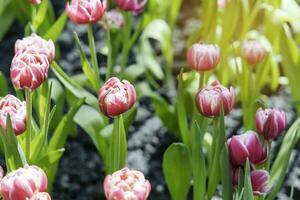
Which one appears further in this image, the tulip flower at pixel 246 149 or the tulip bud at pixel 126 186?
the tulip flower at pixel 246 149

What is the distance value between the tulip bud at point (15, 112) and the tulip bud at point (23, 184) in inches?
6.3

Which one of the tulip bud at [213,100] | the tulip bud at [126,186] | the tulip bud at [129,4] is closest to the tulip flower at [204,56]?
the tulip bud at [213,100]

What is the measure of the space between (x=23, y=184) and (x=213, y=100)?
13.3 inches

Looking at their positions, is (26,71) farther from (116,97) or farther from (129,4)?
(129,4)

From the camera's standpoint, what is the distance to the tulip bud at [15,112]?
1167mm

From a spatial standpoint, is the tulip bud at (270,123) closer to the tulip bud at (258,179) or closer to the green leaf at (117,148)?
the tulip bud at (258,179)

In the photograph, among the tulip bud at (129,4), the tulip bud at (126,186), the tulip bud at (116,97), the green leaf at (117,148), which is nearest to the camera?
the tulip bud at (126,186)

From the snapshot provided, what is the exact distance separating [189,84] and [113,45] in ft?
0.72

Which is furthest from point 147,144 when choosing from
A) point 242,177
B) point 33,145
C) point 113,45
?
point 242,177

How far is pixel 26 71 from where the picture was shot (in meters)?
1.14

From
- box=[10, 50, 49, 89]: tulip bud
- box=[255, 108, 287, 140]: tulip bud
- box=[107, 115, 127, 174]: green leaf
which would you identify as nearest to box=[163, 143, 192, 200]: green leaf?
box=[107, 115, 127, 174]: green leaf

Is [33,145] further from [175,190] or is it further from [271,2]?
[271,2]

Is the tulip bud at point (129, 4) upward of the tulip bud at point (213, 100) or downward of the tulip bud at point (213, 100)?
upward

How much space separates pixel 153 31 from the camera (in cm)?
190
